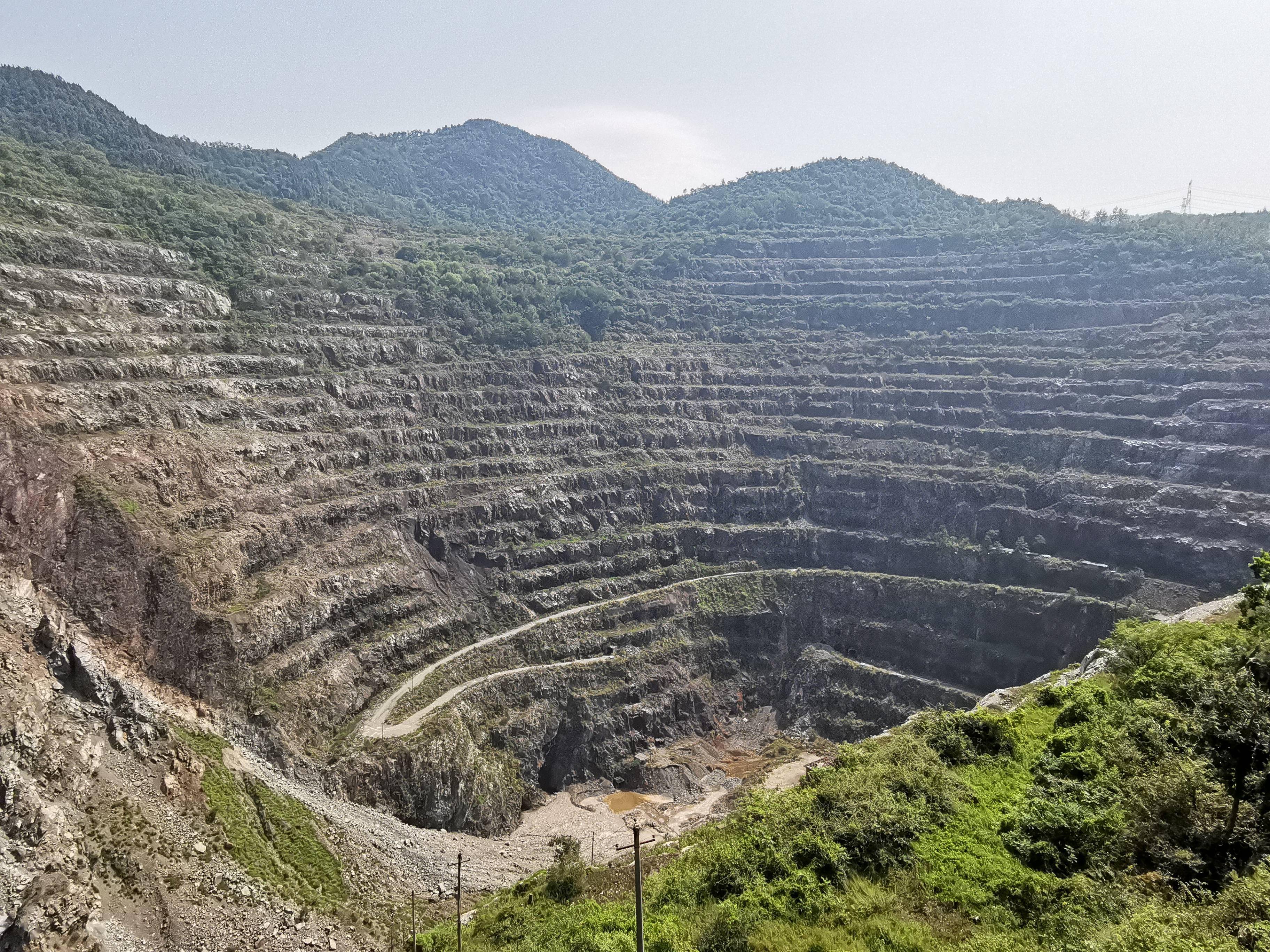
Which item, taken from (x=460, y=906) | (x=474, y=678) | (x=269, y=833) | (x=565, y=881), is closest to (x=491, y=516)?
(x=474, y=678)

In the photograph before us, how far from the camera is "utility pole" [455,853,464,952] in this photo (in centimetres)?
2792

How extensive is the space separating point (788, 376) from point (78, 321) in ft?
217

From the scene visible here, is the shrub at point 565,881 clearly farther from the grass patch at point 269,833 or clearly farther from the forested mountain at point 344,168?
the forested mountain at point 344,168

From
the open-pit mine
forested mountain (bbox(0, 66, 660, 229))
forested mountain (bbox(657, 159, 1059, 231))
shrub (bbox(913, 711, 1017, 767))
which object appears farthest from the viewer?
forested mountain (bbox(657, 159, 1059, 231))

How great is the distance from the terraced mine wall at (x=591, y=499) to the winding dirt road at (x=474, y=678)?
2.23 feet

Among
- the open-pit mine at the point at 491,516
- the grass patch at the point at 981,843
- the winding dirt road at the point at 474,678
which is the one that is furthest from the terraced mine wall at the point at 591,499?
the grass patch at the point at 981,843

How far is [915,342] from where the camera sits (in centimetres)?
9538

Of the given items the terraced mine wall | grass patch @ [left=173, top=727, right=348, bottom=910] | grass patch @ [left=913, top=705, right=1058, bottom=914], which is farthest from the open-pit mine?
grass patch @ [left=913, top=705, right=1058, bottom=914]

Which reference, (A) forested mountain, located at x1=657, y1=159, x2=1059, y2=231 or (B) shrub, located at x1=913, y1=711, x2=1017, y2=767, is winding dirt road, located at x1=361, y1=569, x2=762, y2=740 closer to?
(B) shrub, located at x1=913, y1=711, x2=1017, y2=767

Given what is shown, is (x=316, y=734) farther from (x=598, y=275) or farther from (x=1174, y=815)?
(x=598, y=275)

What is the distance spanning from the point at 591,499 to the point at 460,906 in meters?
44.2

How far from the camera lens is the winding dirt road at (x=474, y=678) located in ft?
157

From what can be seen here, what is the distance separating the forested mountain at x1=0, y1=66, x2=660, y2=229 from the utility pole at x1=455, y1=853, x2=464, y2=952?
87.5m

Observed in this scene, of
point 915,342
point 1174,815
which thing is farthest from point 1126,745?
point 915,342
